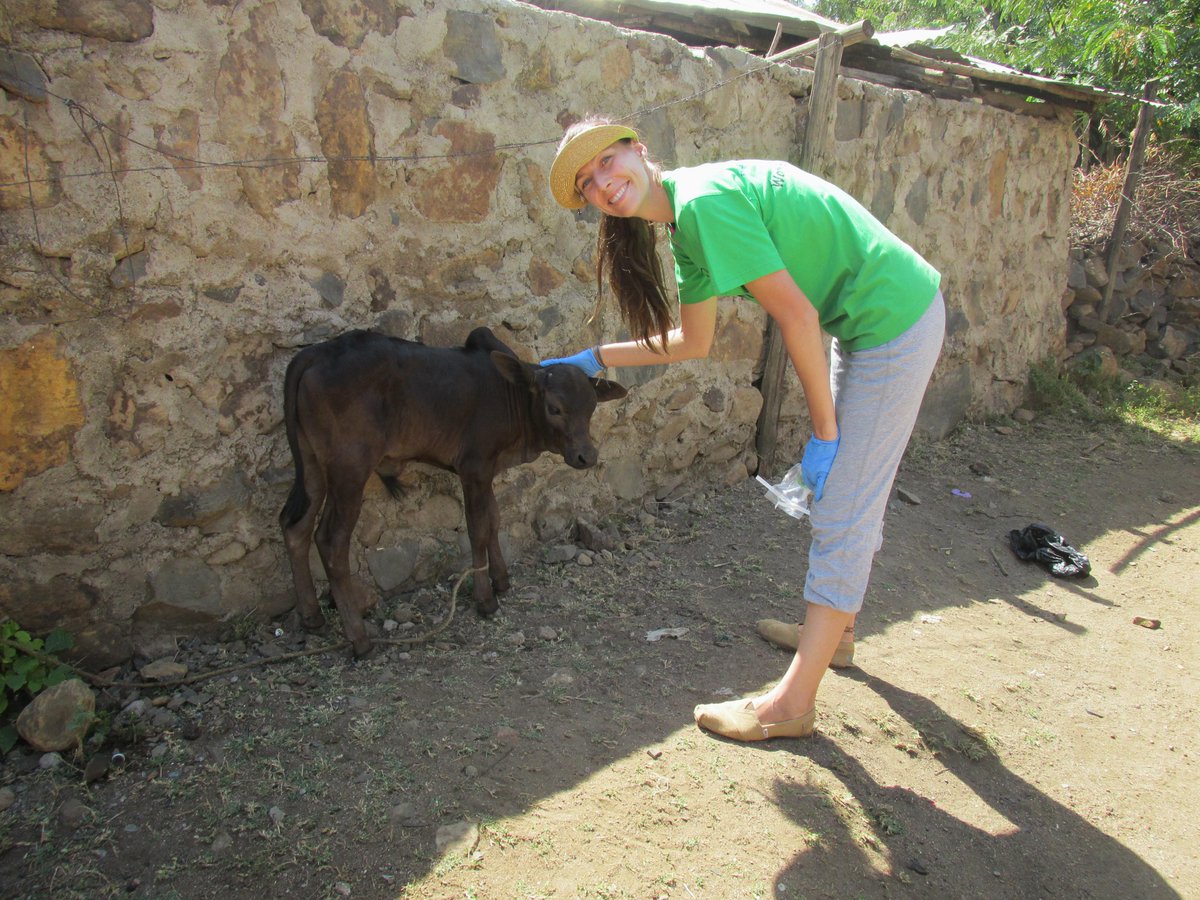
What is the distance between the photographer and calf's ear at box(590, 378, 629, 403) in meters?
3.78

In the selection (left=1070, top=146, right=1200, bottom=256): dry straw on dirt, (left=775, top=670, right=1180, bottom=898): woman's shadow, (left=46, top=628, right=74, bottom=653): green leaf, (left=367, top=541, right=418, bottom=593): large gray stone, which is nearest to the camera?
(left=775, top=670, right=1180, bottom=898): woman's shadow

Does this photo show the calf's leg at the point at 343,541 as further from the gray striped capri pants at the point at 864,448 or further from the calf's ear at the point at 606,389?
the gray striped capri pants at the point at 864,448

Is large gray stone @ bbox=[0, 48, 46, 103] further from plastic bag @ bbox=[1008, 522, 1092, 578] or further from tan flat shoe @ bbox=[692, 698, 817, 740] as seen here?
plastic bag @ bbox=[1008, 522, 1092, 578]

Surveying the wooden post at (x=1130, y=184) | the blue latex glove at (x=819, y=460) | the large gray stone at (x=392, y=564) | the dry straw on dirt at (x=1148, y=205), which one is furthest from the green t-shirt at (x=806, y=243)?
the dry straw on dirt at (x=1148, y=205)

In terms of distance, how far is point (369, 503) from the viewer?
363cm

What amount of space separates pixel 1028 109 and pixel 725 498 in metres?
4.44

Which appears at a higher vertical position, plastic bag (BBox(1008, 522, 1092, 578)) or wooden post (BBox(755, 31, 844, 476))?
wooden post (BBox(755, 31, 844, 476))

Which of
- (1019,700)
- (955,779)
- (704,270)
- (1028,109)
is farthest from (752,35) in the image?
(955,779)

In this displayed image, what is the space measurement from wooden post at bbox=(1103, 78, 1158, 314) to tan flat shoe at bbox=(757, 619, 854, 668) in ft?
23.6

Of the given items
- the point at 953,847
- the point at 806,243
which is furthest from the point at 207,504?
the point at 953,847

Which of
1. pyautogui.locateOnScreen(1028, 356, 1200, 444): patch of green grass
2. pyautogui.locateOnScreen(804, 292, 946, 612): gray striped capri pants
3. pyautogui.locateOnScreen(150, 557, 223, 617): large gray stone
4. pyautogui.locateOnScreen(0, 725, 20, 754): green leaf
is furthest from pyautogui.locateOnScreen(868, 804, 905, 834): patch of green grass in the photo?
pyautogui.locateOnScreen(1028, 356, 1200, 444): patch of green grass

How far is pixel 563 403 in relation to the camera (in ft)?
11.7

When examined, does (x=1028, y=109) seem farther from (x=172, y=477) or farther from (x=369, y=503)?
(x=172, y=477)

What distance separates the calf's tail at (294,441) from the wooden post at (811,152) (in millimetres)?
2835
